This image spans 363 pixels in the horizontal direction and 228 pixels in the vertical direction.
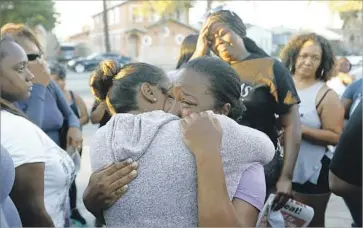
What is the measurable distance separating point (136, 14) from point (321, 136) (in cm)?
2963

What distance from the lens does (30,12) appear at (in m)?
23.0

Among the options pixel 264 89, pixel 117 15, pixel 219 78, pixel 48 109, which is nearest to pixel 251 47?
pixel 264 89

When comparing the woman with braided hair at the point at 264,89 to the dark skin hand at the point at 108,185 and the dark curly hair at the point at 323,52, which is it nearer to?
the dark curly hair at the point at 323,52

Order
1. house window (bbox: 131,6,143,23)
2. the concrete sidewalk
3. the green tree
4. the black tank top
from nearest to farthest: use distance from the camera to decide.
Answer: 1. the concrete sidewalk
2. the black tank top
3. the green tree
4. house window (bbox: 131,6,143,23)

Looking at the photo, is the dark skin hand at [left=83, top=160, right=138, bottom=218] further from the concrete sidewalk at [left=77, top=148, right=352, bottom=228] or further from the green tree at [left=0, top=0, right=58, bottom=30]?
the green tree at [left=0, top=0, right=58, bottom=30]

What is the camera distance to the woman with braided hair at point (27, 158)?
186 cm

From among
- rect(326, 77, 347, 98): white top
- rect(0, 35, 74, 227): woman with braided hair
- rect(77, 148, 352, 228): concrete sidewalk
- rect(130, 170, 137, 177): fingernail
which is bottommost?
rect(77, 148, 352, 228): concrete sidewalk

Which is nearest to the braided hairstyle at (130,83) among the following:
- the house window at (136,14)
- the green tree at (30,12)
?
the green tree at (30,12)

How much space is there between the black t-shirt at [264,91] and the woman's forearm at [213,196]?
112cm

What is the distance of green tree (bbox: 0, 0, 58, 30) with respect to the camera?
65.4 ft

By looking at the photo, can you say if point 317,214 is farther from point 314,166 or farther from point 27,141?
point 27,141

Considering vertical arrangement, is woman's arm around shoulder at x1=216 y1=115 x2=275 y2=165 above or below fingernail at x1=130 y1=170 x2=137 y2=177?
above

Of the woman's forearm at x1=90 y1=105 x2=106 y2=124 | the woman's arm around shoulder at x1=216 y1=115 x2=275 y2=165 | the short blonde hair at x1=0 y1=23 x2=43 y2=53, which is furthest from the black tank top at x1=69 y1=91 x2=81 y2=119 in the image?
the woman's arm around shoulder at x1=216 y1=115 x2=275 y2=165

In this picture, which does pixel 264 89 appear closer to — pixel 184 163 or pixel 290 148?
pixel 290 148
